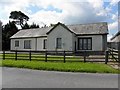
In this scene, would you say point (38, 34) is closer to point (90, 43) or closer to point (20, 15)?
point (90, 43)

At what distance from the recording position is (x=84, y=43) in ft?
119

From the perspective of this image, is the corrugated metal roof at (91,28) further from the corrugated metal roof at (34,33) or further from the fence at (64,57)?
the corrugated metal roof at (34,33)

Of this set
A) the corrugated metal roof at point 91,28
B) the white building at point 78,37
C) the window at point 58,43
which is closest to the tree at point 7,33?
the white building at point 78,37

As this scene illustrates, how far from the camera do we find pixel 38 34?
139ft

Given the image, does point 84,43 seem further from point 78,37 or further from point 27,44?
point 27,44

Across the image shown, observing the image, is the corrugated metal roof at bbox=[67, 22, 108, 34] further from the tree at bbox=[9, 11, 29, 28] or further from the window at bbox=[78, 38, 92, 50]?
the tree at bbox=[9, 11, 29, 28]

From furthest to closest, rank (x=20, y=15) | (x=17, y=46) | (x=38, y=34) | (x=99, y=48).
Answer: (x=20, y=15), (x=17, y=46), (x=38, y=34), (x=99, y=48)

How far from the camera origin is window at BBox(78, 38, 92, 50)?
35719mm

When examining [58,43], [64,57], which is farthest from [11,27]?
[64,57]

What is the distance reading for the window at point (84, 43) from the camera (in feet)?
117

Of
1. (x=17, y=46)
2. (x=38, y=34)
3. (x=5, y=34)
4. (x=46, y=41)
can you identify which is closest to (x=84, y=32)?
(x=46, y=41)

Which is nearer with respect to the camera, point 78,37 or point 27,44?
point 78,37

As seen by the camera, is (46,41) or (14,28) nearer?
(46,41)

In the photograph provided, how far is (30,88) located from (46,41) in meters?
30.5
